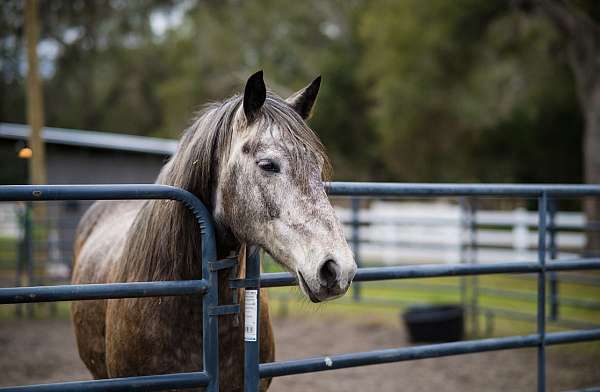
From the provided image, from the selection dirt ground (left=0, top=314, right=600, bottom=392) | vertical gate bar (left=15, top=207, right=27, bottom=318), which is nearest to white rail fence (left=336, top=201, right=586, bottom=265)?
dirt ground (left=0, top=314, right=600, bottom=392)

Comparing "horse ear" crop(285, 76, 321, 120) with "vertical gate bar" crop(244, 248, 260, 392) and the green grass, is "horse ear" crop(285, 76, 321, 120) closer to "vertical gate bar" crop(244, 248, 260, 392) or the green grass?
"vertical gate bar" crop(244, 248, 260, 392)

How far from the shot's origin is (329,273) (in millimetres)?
1942

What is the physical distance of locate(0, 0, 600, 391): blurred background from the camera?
7312 mm

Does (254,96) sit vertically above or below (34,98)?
below

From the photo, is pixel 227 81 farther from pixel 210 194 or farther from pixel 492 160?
pixel 210 194

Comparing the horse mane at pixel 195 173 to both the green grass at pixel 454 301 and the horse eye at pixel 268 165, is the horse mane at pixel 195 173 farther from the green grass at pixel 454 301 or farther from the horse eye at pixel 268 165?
the green grass at pixel 454 301

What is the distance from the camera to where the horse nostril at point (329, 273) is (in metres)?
1.91

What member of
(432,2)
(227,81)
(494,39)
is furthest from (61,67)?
(494,39)

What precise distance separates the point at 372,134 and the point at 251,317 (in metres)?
24.9

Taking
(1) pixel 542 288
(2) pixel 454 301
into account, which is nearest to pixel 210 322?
(1) pixel 542 288

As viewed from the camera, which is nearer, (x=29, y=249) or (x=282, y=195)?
(x=282, y=195)

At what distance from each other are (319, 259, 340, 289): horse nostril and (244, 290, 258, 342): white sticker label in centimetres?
45

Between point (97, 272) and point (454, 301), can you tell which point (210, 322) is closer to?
point (97, 272)

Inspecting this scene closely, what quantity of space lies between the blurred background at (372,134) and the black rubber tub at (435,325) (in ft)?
0.26
